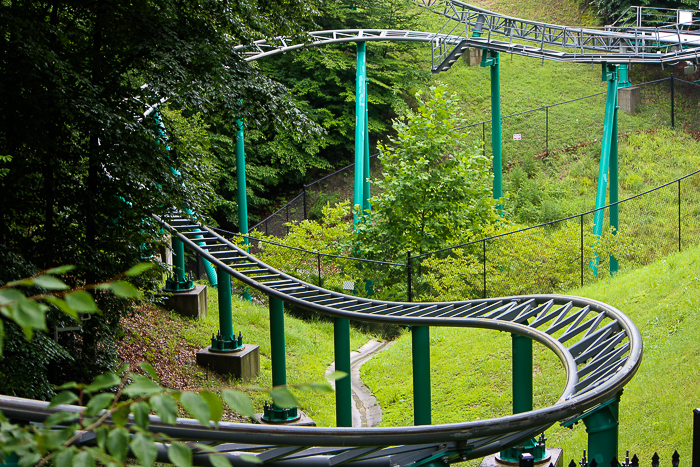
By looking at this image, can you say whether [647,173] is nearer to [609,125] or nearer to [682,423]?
[609,125]

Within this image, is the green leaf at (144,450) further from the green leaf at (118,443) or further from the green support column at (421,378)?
the green support column at (421,378)

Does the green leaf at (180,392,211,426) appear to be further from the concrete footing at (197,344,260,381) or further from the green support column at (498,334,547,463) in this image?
the concrete footing at (197,344,260,381)

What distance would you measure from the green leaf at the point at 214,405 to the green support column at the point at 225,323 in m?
9.81

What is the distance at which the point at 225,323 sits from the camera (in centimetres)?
1100

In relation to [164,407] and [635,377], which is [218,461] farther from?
[635,377]

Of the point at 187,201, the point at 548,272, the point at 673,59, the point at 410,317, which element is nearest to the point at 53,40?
the point at 187,201

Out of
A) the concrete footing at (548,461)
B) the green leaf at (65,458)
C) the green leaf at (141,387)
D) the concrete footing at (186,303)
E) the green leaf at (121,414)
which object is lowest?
the concrete footing at (548,461)

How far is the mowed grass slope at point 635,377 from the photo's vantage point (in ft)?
22.8

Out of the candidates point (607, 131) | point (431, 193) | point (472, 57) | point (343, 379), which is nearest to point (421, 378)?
point (343, 379)

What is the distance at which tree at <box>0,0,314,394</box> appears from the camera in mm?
6234

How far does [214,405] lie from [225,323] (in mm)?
10054

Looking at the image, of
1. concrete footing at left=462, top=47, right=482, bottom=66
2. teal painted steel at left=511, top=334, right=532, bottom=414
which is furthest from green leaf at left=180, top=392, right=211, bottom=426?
concrete footing at left=462, top=47, right=482, bottom=66

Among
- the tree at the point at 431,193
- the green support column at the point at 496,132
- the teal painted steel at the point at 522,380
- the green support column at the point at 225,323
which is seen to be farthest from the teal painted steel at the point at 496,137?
the teal painted steel at the point at 522,380

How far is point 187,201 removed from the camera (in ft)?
24.1
